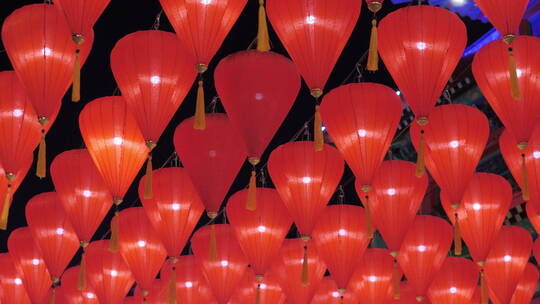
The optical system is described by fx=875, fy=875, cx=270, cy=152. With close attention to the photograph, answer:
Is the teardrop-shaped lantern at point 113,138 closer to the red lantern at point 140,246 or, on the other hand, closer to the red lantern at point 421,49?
the red lantern at point 140,246

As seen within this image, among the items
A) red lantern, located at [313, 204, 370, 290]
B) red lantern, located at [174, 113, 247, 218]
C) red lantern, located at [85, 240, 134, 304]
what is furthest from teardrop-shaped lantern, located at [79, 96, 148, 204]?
red lantern, located at [85, 240, 134, 304]

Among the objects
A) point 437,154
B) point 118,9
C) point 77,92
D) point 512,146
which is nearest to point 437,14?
point 437,154

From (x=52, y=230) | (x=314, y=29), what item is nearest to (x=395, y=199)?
(x=314, y=29)

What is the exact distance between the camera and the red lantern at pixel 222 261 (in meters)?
8.44

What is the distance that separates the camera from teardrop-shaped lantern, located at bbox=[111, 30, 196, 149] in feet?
20.4

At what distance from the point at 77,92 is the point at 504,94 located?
301cm

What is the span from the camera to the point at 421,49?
19.6 feet

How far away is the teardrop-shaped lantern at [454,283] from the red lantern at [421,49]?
2736mm

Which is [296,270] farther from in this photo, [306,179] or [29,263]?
[29,263]

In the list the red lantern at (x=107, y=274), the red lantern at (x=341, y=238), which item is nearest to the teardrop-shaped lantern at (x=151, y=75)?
the red lantern at (x=341, y=238)

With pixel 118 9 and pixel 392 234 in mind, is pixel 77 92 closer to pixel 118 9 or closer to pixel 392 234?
pixel 118 9

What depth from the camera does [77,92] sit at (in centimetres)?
562

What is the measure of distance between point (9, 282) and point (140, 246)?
217 cm

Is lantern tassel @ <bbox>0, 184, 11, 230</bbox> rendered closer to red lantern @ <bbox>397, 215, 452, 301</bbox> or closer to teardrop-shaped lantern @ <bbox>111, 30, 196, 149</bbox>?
teardrop-shaped lantern @ <bbox>111, 30, 196, 149</bbox>
